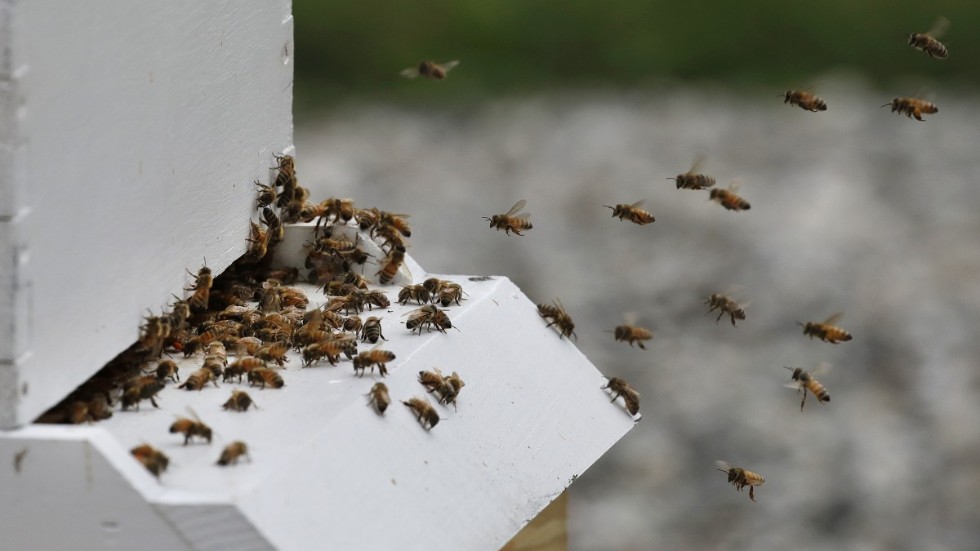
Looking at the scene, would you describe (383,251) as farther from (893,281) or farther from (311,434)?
(893,281)

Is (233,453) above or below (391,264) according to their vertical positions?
above

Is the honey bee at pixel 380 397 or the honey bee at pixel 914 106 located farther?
the honey bee at pixel 914 106

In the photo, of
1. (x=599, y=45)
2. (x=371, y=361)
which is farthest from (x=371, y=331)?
(x=599, y=45)

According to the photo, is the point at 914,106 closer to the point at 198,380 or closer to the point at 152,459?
the point at 198,380

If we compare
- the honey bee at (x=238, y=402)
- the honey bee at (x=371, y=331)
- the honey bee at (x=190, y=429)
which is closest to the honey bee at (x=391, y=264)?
the honey bee at (x=371, y=331)

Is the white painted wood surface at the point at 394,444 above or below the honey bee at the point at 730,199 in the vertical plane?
above

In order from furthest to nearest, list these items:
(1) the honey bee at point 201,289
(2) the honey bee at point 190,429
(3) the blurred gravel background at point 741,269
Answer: (3) the blurred gravel background at point 741,269
(1) the honey bee at point 201,289
(2) the honey bee at point 190,429

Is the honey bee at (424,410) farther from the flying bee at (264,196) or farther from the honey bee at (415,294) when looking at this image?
the flying bee at (264,196)
